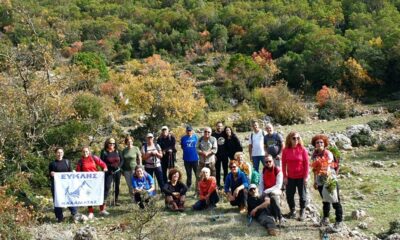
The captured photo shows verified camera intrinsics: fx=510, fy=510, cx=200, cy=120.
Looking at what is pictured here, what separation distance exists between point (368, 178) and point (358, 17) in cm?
5140

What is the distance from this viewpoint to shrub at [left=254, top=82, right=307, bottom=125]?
31.8 metres

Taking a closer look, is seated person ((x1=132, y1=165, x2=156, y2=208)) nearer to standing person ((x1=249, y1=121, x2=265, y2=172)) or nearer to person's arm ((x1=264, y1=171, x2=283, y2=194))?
standing person ((x1=249, y1=121, x2=265, y2=172))

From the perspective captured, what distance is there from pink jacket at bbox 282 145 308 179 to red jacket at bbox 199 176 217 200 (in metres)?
1.71

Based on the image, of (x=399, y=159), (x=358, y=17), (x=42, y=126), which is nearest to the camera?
(x=42, y=126)

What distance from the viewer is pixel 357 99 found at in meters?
41.7

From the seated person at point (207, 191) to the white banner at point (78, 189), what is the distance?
217cm

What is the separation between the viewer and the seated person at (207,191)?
11141mm

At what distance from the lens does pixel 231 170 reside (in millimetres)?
10930

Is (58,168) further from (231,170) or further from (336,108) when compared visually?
(336,108)

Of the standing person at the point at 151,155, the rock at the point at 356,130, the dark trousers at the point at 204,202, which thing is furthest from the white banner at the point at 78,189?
the rock at the point at 356,130

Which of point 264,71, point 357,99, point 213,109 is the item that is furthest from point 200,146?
point 264,71

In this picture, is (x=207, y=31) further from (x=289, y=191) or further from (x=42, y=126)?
(x=289, y=191)

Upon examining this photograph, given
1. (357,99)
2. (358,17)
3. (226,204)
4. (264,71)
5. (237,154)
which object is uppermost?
(358,17)

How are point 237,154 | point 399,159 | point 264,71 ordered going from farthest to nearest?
1. point 264,71
2. point 399,159
3. point 237,154
